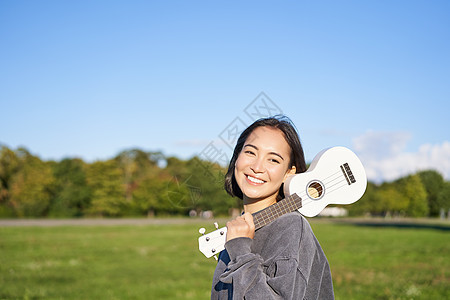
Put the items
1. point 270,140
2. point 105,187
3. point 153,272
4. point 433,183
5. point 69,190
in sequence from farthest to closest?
point 433,183 → point 105,187 → point 69,190 → point 153,272 → point 270,140

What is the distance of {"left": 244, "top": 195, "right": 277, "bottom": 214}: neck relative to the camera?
242 centimetres

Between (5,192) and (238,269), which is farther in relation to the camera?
(5,192)

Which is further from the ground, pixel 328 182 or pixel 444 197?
pixel 328 182

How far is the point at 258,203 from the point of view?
2426 mm

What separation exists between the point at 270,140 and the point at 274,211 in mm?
371

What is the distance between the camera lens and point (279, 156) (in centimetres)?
232

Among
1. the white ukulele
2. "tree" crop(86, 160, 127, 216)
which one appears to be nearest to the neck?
the white ukulele

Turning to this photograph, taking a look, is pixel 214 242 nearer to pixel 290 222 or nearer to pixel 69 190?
pixel 290 222

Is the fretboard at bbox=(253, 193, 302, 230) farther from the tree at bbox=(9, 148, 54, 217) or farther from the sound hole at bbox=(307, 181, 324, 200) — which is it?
the tree at bbox=(9, 148, 54, 217)

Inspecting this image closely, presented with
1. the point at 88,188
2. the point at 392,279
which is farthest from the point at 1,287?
the point at 88,188

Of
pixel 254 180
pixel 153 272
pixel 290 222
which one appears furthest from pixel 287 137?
pixel 153 272

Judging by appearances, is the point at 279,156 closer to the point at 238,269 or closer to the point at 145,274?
the point at 238,269

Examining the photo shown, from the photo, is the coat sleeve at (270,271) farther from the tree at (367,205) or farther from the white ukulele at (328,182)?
the tree at (367,205)

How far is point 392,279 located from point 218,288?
10.8 meters
